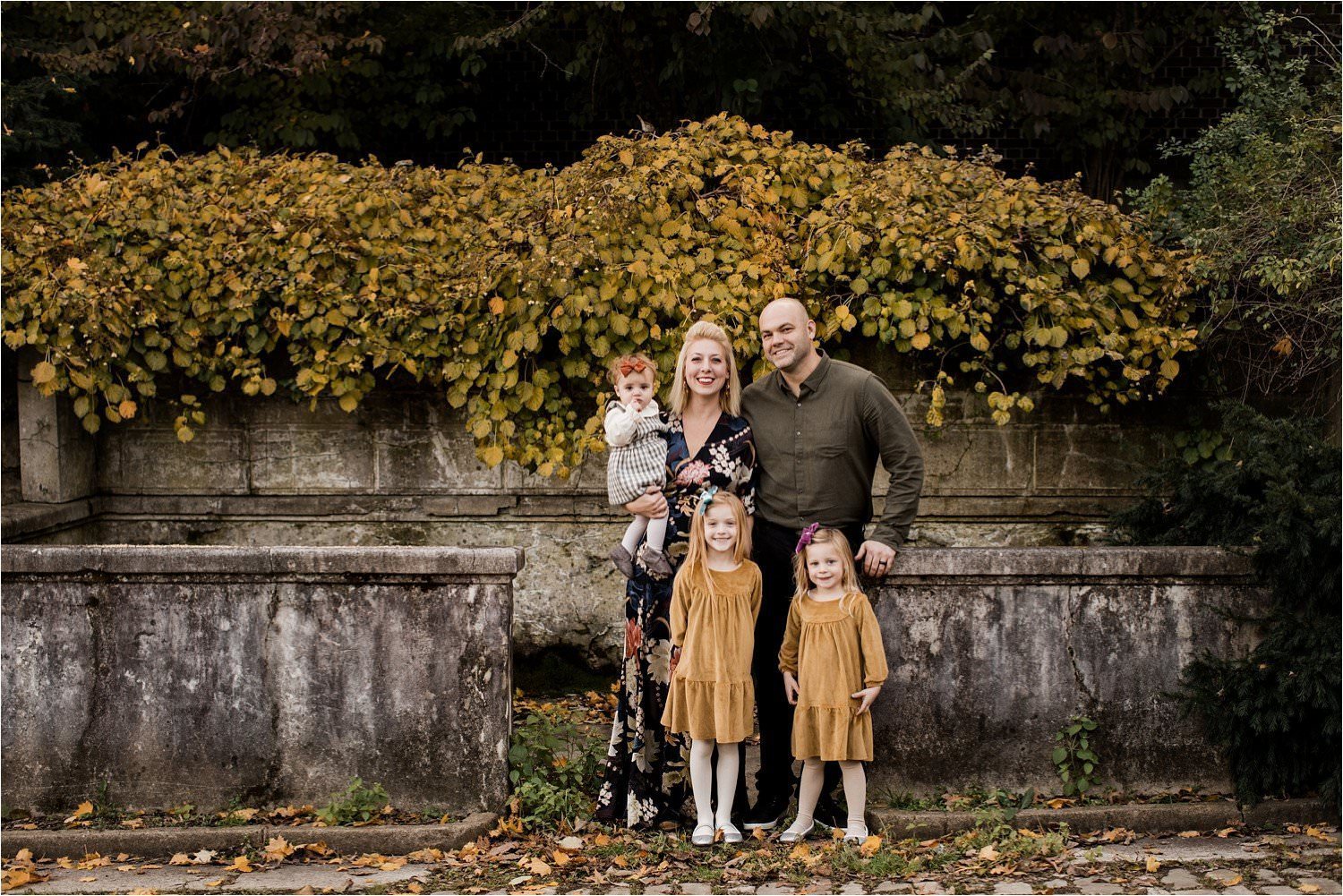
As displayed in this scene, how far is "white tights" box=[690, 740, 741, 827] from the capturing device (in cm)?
455

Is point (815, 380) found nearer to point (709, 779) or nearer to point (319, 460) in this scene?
point (709, 779)

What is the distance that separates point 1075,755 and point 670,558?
6.05 ft

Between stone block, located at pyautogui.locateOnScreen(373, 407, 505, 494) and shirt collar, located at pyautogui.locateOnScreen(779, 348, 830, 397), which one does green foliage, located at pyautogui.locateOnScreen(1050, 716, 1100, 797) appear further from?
stone block, located at pyautogui.locateOnScreen(373, 407, 505, 494)

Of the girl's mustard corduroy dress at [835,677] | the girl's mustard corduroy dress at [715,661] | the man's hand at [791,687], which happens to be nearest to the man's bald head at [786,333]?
the girl's mustard corduroy dress at [715,661]

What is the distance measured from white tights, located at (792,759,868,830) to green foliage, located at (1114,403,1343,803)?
4.57 feet

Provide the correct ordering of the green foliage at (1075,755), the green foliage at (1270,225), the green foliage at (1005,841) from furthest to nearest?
the green foliage at (1270,225)
the green foliage at (1075,755)
the green foliage at (1005,841)

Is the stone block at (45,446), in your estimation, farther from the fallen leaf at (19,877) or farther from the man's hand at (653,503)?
the man's hand at (653,503)

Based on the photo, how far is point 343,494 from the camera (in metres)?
6.84

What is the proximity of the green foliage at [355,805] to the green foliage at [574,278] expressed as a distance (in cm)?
200

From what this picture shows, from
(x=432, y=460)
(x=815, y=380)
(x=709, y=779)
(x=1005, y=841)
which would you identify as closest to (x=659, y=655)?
(x=709, y=779)

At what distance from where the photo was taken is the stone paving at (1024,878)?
4.13m

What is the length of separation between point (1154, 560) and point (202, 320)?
4.86 metres

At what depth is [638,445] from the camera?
4652 mm

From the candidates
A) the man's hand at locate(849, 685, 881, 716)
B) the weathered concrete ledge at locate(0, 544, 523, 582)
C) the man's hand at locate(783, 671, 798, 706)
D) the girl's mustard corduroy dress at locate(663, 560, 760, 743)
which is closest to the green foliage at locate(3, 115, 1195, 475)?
the weathered concrete ledge at locate(0, 544, 523, 582)
